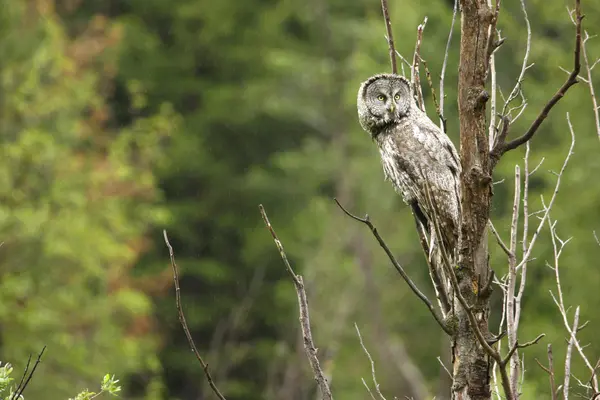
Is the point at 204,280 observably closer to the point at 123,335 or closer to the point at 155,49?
the point at 123,335

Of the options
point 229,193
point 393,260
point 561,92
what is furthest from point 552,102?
point 229,193

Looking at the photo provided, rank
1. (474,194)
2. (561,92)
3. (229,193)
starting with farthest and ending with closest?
(229,193) → (474,194) → (561,92)

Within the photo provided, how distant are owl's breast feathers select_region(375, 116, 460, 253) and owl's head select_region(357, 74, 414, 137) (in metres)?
0.07

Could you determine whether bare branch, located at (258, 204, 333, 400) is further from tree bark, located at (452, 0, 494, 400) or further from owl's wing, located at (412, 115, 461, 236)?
owl's wing, located at (412, 115, 461, 236)

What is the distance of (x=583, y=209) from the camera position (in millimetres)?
12086

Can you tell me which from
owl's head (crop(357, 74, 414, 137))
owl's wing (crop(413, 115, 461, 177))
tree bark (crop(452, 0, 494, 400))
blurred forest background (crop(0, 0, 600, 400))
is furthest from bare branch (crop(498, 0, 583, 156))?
Answer: blurred forest background (crop(0, 0, 600, 400))

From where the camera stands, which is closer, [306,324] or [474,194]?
[306,324]

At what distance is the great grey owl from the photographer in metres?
4.58

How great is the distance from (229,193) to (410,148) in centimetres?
1379

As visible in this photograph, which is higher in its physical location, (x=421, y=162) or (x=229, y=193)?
(x=229, y=193)

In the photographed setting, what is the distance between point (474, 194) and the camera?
10.0ft

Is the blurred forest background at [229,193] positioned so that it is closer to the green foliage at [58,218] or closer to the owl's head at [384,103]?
the green foliage at [58,218]

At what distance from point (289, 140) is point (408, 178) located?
14735 mm

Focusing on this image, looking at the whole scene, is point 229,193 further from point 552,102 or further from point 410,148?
point 552,102
